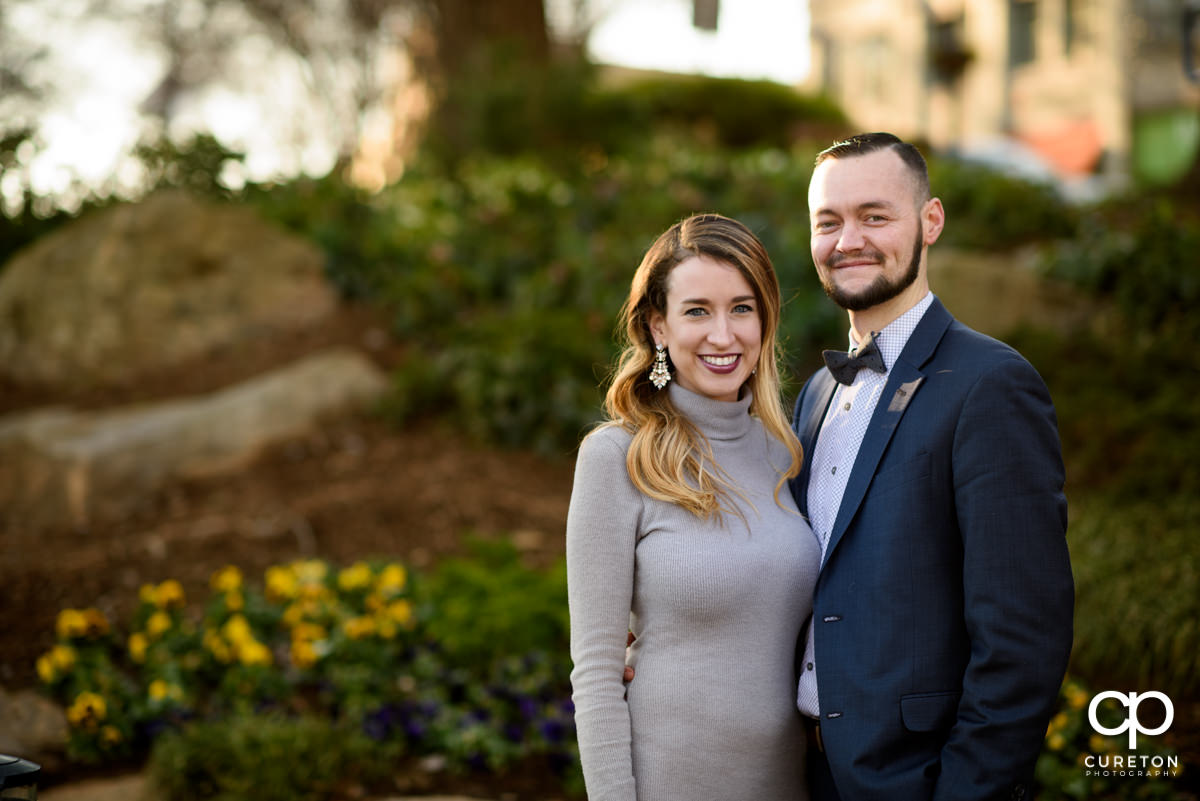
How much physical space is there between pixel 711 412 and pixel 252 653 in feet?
8.71

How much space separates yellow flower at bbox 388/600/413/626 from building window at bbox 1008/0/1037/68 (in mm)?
26081

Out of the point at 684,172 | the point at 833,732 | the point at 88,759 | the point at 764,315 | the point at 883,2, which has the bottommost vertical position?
the point at 88,759

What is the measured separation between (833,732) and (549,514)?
3.90 metres

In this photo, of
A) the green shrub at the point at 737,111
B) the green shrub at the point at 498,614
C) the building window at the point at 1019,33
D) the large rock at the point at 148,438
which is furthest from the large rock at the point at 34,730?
the building window at the point at 1019,33

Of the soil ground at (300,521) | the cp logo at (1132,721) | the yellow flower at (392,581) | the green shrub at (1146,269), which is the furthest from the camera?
the green shrub at (1146,269)

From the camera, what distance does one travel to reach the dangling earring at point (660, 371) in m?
2.42

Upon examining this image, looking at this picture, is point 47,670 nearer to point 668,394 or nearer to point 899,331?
point 668,394

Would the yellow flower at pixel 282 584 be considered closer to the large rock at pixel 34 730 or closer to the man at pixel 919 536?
the large rock at pixel 34 730

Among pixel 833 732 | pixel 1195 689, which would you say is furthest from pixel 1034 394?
pixel 1195 689

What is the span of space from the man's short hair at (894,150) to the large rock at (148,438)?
17.6 feet

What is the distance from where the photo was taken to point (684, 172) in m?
9.77

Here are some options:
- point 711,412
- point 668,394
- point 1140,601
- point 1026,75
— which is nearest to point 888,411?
point 711,412

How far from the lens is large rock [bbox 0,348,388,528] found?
6.22 meters

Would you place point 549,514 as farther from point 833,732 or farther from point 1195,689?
point 833,732
